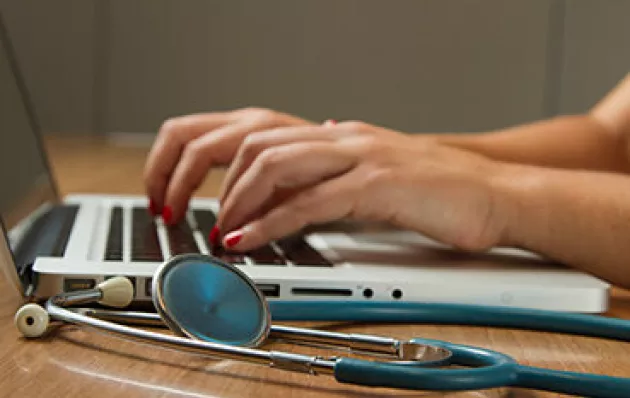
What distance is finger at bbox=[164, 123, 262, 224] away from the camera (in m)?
0.92

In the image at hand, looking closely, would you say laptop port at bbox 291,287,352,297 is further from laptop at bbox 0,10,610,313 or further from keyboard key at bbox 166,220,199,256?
keyboard key at bbox 166,220,199,256

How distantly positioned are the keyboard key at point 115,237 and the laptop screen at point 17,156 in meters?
0.07

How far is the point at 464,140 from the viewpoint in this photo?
113 centimetres

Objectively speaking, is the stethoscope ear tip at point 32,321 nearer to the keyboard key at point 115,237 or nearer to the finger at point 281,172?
the keyboard key at point 115,237

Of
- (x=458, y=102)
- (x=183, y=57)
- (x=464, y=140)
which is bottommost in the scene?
(x=458, y=102)

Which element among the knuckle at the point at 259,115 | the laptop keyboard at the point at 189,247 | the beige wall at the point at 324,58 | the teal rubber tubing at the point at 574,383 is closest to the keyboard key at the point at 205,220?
the laptop keyboard at the point at 189,247

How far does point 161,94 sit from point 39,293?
2.88 meters

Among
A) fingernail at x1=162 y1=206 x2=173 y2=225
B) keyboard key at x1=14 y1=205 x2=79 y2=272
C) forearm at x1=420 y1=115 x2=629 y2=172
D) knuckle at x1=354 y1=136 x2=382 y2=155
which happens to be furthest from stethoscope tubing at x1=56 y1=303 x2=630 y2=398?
forearm at x1=420 y1=115 x2=629 y2=172

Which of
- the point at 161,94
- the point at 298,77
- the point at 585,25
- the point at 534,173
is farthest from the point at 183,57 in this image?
the point at 534,173

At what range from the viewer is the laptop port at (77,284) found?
1.83ft

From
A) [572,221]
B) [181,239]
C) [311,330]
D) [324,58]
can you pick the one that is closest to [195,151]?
[181,239]

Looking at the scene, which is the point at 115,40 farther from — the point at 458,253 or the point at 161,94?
the point at 458,253

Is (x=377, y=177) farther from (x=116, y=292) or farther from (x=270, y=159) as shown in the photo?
(x=116, y=292)

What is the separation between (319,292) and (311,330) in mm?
103
